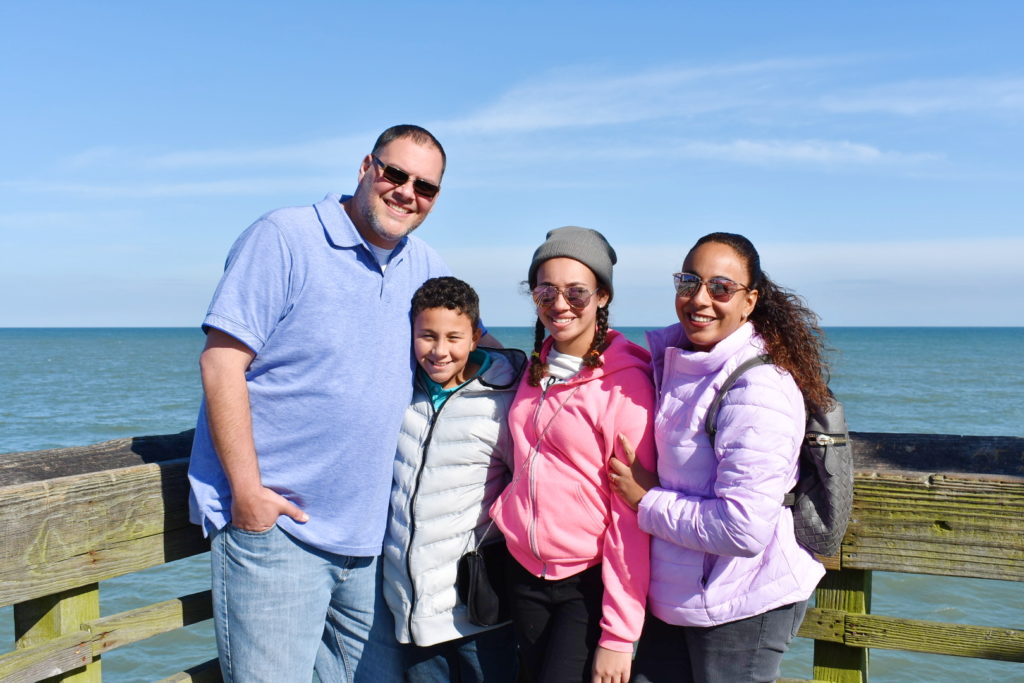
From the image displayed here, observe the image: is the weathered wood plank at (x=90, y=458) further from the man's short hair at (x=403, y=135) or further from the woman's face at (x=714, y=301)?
the woman's face at (x=714, y=301)

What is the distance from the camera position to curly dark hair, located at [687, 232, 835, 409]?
238cm

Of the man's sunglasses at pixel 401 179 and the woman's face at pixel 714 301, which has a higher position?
the man's sunglasses at pixel 401 179

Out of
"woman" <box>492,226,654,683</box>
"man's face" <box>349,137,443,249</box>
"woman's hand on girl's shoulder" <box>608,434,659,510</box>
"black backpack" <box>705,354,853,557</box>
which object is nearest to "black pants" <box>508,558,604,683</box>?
"woman" <box>492,226,654,683</box>

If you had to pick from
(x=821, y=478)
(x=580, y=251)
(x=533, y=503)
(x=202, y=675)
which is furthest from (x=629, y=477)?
(x=202, y=675)

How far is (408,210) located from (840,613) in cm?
200

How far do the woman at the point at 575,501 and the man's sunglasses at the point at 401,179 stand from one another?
1.87 ft

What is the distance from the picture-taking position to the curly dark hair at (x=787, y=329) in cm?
238

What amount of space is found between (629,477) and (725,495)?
358 mm

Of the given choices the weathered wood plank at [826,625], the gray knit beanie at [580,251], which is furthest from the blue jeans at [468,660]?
the gray knit beanie at [580,251]

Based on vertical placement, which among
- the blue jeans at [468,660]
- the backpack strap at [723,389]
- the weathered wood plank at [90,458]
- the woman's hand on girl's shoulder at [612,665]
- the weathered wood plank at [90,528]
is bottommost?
the blue jeans at [468,660]

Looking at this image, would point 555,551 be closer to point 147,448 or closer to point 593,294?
point 593,294

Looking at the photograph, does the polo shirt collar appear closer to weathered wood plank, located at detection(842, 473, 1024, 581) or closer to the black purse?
the black purse

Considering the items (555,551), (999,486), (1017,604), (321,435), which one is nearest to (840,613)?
(999,486)

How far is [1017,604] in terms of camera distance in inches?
337
